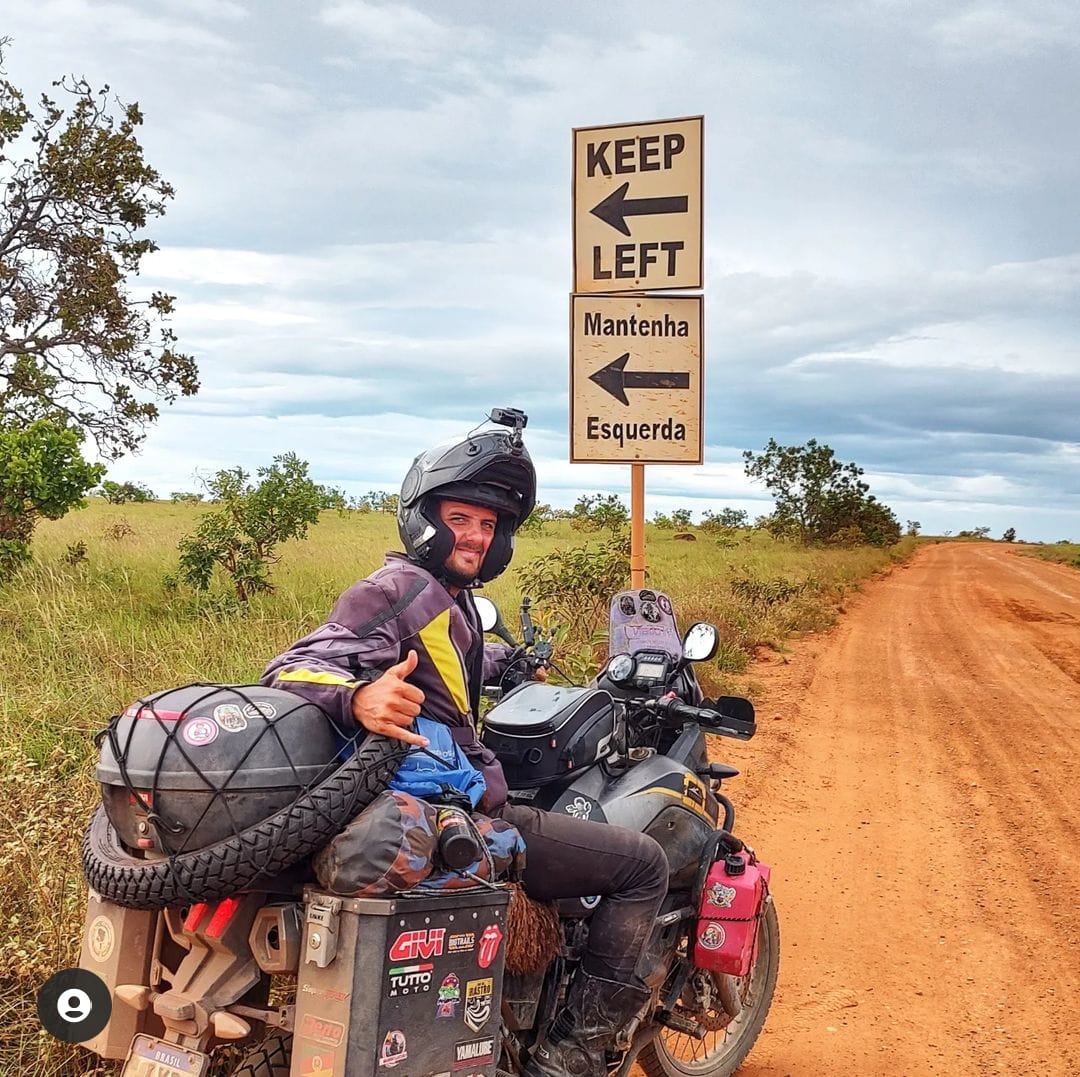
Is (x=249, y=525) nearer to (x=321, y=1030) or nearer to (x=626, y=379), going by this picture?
(x=626, y=379)

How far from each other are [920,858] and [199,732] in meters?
5.09

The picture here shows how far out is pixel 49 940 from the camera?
3609mm

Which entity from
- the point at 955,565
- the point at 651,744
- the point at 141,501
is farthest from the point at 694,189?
the point at 141,501

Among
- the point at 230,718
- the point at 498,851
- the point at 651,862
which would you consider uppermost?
the point at 230,718

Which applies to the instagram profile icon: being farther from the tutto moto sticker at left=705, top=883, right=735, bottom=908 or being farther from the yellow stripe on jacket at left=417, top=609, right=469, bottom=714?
the tutto moto sticker at left=705, top=883, right=735, bottom=908

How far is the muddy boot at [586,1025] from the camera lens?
10.1ft

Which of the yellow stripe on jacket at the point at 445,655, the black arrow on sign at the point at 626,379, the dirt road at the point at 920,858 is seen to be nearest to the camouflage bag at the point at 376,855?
the yellow stripe on jacket at the point at 445,655

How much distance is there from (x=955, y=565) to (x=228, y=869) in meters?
32.9

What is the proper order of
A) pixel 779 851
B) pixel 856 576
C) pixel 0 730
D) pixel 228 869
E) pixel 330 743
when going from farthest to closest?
pixel 856 576, pixel 779 851, pixel 0 730, pixel 330 743, pixel 228 869

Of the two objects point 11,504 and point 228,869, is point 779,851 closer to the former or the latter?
point 228,869

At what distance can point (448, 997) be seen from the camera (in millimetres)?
2281

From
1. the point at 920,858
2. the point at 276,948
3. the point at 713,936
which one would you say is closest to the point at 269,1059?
the point at 276,948

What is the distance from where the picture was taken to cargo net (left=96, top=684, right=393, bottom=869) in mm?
2156

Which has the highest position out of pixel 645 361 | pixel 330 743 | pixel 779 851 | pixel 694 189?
pixel 694 189
